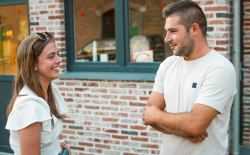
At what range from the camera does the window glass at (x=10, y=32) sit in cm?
683

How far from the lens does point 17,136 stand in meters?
2.54

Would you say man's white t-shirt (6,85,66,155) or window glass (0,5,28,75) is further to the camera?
window glass (0,5,28,75)

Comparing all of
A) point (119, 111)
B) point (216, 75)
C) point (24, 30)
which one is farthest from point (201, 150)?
point (24, 30)

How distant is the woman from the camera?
2473 mm

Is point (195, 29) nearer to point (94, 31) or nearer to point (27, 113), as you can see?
point (27, 113)

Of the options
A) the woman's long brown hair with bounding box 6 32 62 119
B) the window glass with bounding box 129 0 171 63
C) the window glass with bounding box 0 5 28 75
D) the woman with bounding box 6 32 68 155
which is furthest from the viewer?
the window glass with bounding box 0 5 28 75

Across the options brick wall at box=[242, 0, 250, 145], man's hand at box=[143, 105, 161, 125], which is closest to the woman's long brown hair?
man's hand at box=[143, 105, 161, 125]

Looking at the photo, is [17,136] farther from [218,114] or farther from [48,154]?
[218,114]

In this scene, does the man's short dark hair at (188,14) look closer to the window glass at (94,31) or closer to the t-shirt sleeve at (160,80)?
the t-shirt sleeve at (160,80)

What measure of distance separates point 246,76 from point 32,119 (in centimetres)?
327

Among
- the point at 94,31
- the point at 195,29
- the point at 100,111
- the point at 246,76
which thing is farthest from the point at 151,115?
the point at 94,31

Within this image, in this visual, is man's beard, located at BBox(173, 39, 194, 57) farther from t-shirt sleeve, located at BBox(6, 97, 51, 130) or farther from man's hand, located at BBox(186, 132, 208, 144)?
t-shirt sleeve, located at BBox(6, 97, 51, 130)

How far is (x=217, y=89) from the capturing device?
9.08 ft

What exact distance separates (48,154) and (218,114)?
103 centimetres
